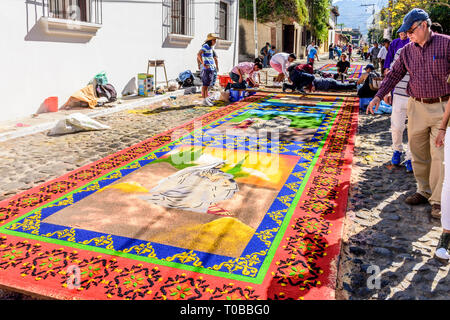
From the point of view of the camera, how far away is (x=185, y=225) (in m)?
3.51

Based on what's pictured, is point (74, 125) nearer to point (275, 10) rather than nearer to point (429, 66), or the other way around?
point (429, 66)

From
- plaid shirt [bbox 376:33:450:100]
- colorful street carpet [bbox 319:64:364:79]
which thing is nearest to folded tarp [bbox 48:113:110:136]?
plaid shirt [bbox 376:33:450:100]

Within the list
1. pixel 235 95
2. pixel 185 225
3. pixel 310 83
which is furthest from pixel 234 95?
pixel 185 225

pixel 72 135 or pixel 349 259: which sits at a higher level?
pixel 72 135

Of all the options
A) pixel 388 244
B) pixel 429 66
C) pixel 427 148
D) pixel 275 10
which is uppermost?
pixel 275 10

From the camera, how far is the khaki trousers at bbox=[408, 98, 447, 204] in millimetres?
3624

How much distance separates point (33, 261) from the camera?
2.89 metres

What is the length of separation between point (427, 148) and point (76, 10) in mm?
7599

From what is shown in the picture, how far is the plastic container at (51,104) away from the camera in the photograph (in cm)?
795

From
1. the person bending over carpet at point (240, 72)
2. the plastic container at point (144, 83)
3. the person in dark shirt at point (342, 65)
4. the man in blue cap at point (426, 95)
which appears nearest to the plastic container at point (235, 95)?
the person bending over carpet at point (240, 72)

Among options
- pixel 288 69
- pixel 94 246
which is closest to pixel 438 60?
pixel 94 246

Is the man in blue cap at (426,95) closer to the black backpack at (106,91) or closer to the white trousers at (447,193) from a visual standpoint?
the white trousers at (447,193)

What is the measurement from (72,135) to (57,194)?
287cm
